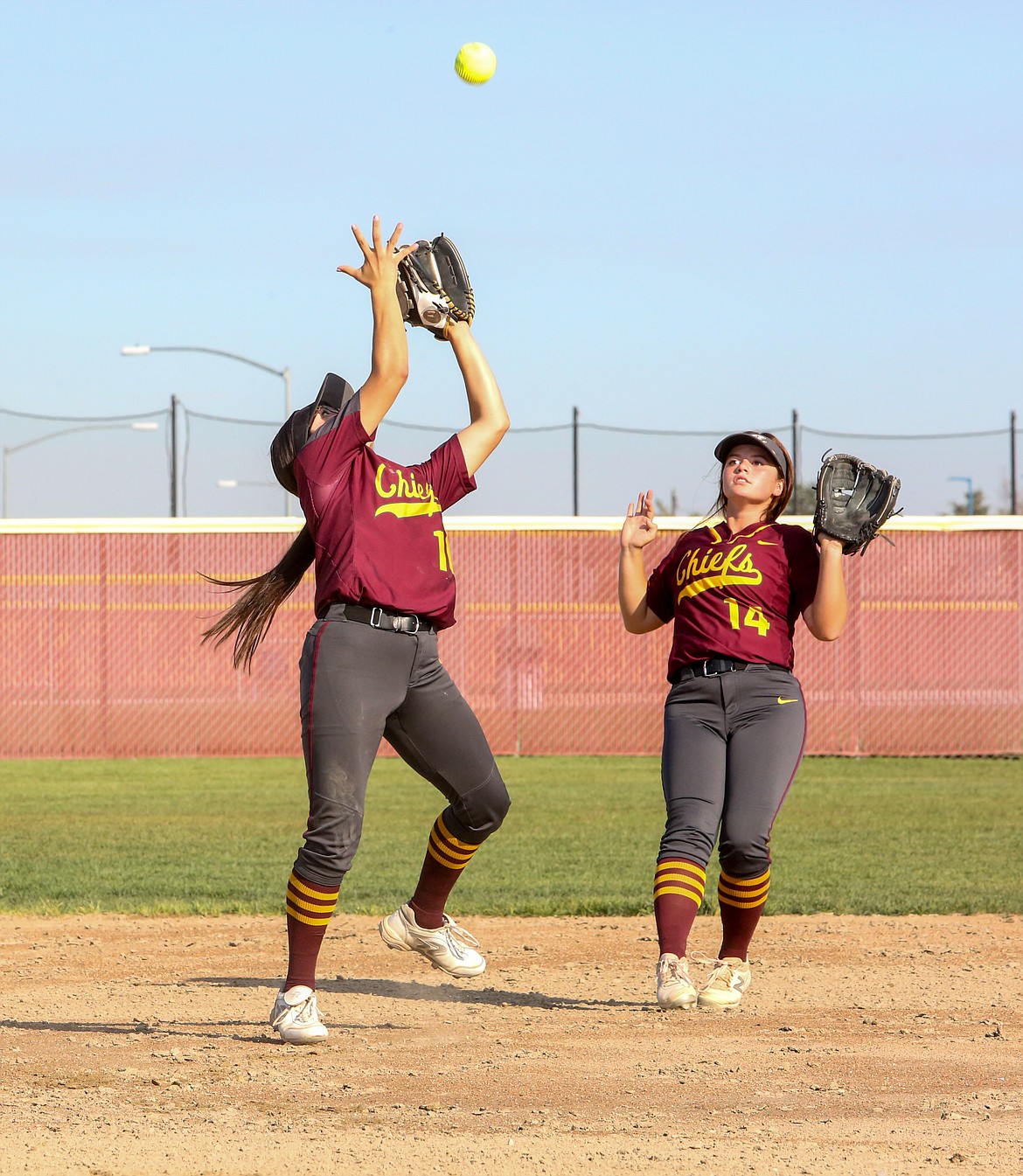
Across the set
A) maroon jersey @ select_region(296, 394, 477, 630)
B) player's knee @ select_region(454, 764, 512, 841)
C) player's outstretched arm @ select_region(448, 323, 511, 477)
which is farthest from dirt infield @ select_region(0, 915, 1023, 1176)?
player's outstretched arm @ select_region(448, 323, 511, 477)

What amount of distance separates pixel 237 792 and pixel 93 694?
393 cm

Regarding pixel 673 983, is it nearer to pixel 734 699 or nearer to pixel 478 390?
pixel 734 699

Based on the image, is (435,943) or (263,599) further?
(435,943)

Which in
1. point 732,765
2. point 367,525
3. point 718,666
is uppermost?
point 367,525

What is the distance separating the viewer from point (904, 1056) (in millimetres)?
4574

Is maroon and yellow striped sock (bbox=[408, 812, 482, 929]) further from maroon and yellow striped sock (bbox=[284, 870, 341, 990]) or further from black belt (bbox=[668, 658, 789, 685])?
black belt (bbox=[668, 658, 789, 685])

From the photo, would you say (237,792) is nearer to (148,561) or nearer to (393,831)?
(393,831)

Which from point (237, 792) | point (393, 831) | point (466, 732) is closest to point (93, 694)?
point (237, 792)

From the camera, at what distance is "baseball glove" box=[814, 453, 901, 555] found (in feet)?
16.9

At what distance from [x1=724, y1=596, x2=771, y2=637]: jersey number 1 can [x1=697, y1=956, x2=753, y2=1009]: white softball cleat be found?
112cm

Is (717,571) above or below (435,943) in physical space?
above

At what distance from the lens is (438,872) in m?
5.33

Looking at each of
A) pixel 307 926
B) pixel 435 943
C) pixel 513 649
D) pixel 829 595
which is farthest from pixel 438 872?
pixel 513 649

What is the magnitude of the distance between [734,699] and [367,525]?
1.35 meters
